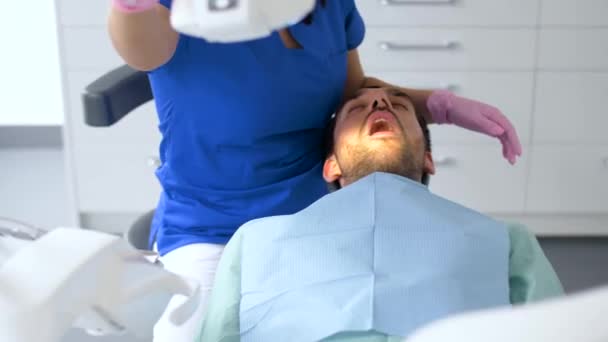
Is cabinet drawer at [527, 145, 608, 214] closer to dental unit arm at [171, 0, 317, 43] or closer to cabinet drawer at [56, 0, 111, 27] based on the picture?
cabinet drawer at [56, 0, 111, 27]

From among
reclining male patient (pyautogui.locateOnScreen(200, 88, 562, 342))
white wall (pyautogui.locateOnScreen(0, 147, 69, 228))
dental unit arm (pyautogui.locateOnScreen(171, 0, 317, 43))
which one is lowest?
white wall (pyautogui.locateOnScreen(0, 147, 69, 228))

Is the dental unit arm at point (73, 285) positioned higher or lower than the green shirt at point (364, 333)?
higher

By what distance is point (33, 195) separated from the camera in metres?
2.92

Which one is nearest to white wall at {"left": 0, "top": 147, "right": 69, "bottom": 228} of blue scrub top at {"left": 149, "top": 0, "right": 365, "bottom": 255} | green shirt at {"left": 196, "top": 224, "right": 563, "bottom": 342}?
blue scrub top at {"left": 149, "top": 0, "right": 365, "bottom": 255}

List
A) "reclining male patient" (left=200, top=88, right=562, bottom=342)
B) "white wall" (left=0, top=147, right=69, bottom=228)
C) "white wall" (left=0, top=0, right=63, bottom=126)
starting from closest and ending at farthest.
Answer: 1. "reclining male patient" (left=200, top=88, right=562, bottom=342)
2. "white wall" (left=0, top=147, right=69, bottom=228)
3. "white wall" (left=0, top=0, right=63, bottom=126)

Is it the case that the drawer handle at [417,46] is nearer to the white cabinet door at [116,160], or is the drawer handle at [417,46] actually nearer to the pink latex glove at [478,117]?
the white cabinet door at [116,160]

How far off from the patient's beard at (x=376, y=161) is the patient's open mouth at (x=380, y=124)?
0.04m

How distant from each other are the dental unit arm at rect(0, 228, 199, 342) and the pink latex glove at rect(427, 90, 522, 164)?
76 cm

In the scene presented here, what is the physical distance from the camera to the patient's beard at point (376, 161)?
1339 millimetres

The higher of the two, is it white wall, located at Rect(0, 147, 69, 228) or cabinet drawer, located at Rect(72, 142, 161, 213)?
cabinet drawer, located at Rect(72, 142, 161, 213)

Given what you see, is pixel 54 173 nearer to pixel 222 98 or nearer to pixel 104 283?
pixel 222 98

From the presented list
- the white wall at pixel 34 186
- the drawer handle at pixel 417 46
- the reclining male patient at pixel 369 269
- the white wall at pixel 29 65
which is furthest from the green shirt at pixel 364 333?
the white wall at pixel 29 65

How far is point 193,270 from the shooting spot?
1.33m

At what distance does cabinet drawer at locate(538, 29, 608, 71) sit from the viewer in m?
2.47
